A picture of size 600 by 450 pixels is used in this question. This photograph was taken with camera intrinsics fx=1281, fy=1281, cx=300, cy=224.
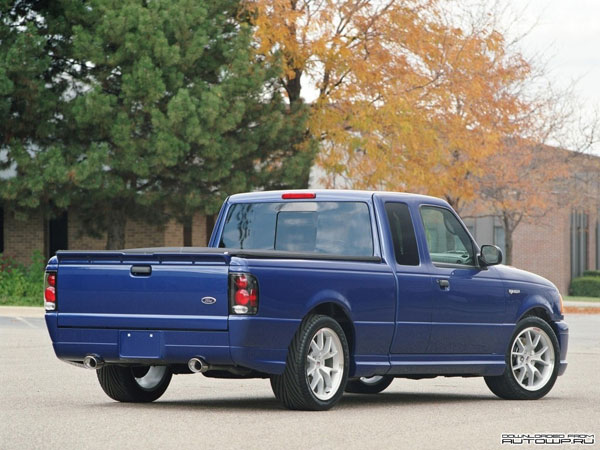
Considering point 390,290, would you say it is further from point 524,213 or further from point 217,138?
point 524,213

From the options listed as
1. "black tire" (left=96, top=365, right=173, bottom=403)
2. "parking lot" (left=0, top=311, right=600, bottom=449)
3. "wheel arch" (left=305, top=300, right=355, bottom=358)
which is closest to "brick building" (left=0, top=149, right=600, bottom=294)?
"parking lot" (left=0, top=311, right=600, bottom=449)

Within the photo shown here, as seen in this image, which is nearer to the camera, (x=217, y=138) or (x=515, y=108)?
(x=217, y=138)

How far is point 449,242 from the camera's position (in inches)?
489

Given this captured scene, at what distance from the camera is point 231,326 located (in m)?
10.1

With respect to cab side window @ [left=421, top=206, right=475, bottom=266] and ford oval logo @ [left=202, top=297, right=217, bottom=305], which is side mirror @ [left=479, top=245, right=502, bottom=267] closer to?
cab side window @ [left=421, top=206, right=475, bottom=266]

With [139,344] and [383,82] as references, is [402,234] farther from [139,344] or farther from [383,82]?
[383,82]

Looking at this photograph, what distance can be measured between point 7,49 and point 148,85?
12.3 ft

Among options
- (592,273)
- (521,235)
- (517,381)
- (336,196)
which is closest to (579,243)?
(592,273)

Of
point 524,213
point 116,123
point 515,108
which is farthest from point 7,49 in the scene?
point 524,213

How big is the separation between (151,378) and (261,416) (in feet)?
6.27

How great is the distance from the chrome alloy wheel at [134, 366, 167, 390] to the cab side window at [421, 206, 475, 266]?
2775mm

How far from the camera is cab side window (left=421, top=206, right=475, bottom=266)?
12261 mm

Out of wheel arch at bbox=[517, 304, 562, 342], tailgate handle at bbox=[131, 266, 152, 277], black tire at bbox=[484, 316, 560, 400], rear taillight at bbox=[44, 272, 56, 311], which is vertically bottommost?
black tire at bbox=[484, 316, 560, 400]

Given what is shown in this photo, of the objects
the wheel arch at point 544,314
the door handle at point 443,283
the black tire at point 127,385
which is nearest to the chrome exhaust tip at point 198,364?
the black tire at point 127,385
